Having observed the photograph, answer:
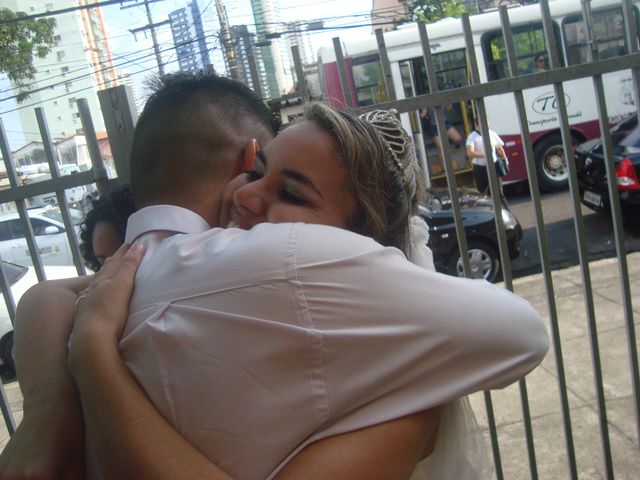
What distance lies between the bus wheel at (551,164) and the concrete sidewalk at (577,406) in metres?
6.72

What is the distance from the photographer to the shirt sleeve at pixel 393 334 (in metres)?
0.99

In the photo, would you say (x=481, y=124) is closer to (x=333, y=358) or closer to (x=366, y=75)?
(x=333, y=358)

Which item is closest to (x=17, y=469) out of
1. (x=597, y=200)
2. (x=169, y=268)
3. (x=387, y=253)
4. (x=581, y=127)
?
(x=169, y=268)

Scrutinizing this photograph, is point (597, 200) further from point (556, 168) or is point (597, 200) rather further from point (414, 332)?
point (414, 332)

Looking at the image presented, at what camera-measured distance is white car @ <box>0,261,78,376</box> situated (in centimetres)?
413

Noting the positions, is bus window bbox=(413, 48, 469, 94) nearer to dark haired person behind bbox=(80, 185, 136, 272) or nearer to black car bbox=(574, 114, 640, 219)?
black car bbox=(574, 114, 640, 219)

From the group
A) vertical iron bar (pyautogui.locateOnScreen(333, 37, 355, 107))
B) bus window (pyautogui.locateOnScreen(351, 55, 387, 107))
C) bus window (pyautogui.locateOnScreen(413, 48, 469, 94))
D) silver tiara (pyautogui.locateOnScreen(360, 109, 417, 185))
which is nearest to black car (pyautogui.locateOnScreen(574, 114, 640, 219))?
bus window (pyautogui.locateOnScreen(413, 48, 469, 94))

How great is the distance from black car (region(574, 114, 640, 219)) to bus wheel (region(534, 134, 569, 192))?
376 cm

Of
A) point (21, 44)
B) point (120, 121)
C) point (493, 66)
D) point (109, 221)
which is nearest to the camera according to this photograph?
point (109, 221)

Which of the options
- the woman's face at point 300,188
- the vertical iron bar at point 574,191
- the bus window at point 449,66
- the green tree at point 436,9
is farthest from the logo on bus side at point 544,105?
the green tree at point 436,9

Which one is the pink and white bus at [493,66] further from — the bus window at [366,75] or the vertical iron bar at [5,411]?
the vertical iron bar at [5,411]

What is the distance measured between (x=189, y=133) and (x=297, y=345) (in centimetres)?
80

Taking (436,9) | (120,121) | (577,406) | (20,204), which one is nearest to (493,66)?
(577,406)

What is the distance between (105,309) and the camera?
1.10 metres
